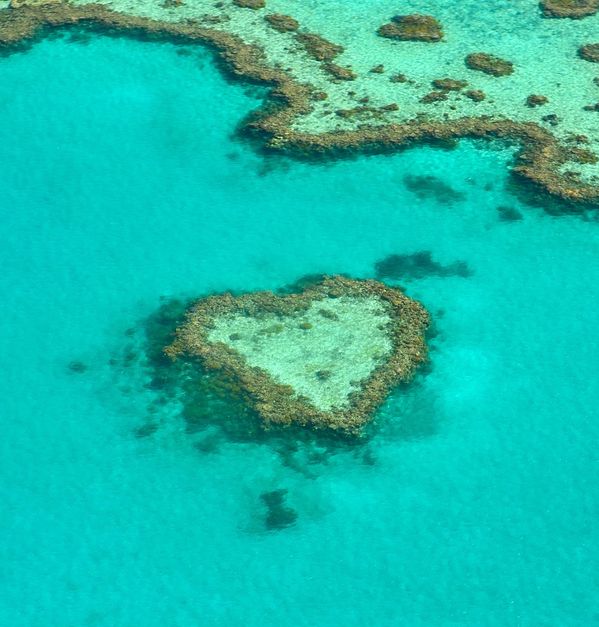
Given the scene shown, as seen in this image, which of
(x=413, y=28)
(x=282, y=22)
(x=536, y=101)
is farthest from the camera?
(x=282, y=22)

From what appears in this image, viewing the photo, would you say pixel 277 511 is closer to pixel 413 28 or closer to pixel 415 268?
pixel 415 268

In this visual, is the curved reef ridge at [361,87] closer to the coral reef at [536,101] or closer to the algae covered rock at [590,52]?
the coral reef at [536,101]

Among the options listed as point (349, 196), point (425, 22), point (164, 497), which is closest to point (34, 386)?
point (164, 497)

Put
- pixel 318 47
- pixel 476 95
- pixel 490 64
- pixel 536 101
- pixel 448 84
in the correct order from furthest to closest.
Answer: pixel 318 47 < pixel 490 64 < pixel 448 84 < pixel 476 95 < pixel 536 101

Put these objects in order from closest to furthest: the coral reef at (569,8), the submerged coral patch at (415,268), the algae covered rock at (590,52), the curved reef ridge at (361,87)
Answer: the submerged coral patch at (415,268) < the curved reef ridge at (361,87) < the algae covered rock at (590,52) < the coral reef at (569,8)

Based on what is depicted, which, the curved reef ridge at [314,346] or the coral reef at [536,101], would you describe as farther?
the coral reef at [536,101]

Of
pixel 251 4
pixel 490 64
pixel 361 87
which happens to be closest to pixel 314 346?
pixel 361 87

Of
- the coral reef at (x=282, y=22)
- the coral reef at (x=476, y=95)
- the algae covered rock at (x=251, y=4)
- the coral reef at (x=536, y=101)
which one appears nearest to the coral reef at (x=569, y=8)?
the coral reef at (x=536, y=101)
